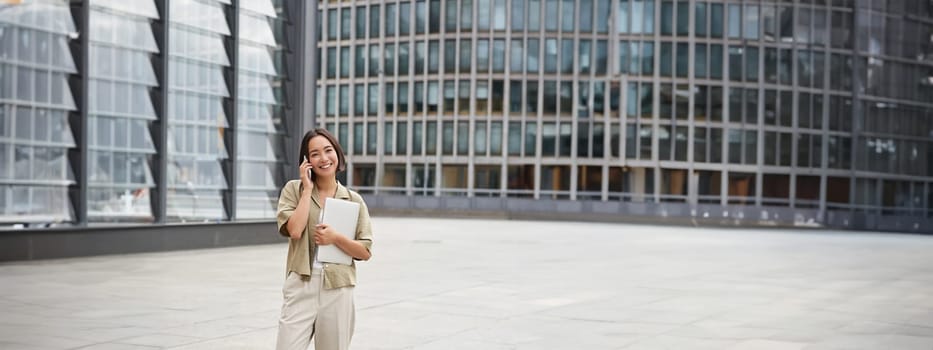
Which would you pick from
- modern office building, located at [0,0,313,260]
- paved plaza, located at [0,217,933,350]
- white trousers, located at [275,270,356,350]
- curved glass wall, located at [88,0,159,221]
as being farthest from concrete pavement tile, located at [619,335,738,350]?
curved glass wall, located at [88,0,159,221]

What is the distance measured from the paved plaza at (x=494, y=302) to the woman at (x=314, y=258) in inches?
133

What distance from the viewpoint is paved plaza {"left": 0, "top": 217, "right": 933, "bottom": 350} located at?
8.84 m

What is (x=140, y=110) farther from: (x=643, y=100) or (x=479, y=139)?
(x=643, y=100)

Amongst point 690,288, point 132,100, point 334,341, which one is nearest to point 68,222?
point 132,100

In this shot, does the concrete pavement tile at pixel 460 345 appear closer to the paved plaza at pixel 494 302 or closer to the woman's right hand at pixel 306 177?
the paved plaza at pixel 494 302

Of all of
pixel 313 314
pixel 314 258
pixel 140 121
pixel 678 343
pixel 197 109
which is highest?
pixel 197 109

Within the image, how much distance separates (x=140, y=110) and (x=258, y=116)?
3.38m

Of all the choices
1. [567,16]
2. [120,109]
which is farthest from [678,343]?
[567,16]

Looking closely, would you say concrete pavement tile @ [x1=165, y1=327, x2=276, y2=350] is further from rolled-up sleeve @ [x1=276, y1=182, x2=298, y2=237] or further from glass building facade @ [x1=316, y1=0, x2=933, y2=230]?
glass building facade @ [x1=316, y1=0, x2=933, y2=230]

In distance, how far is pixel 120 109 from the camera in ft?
60.2

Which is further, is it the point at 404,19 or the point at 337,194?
the point at 404,19

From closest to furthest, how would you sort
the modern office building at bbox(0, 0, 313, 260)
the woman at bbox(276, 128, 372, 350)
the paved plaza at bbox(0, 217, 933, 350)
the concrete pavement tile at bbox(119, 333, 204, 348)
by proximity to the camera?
the woman at bbox(276, 128, 372, 350), the concrete pavement tile at bbox(119, 333, 204, 348), the paved plaza at bbox(0, 217, 933, 350), the modern office building at bbox(0, 0, 313, 260)

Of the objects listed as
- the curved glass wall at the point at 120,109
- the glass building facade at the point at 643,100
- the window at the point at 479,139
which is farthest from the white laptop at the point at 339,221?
the window at the point at 479,139

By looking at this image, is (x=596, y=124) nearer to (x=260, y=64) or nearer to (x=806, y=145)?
(x=806, y=145)
